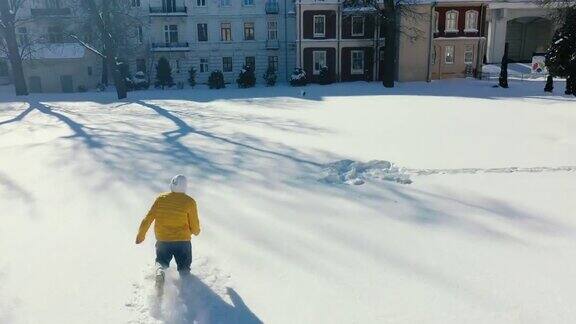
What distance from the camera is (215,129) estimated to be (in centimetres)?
1448

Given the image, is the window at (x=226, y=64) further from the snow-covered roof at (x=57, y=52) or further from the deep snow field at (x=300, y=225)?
the deep snow field at (x=300, y=225)

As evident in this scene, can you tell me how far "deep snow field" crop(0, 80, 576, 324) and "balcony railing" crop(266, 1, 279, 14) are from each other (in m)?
23.1

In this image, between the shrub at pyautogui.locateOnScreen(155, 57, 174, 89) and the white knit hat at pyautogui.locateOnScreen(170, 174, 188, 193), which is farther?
the shrub at pyautogui.locateOnScreen(155, 57, 174, 89)

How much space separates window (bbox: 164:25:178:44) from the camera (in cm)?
3550

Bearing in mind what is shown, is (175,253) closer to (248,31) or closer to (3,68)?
(248,31)

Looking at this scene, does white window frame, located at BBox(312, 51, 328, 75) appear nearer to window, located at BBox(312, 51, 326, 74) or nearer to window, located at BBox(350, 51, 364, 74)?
window, located at BBox(312, 51, 326, 74)

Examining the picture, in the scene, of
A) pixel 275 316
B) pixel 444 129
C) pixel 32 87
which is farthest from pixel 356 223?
pixel 32 87

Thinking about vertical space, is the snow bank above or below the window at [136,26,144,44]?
below

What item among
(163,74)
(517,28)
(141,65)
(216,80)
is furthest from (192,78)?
(517,28)

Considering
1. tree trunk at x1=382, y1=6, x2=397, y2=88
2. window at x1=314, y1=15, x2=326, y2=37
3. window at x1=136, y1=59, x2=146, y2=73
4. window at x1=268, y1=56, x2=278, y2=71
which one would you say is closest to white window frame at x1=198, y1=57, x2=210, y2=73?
window at x1=136, y1=59, x2=146, y2=73

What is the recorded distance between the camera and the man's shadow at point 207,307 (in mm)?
4262

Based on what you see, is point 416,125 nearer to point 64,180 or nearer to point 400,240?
point 400,240

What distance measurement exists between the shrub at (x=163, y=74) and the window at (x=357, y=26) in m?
14.6

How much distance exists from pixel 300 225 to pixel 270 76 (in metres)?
28.7
